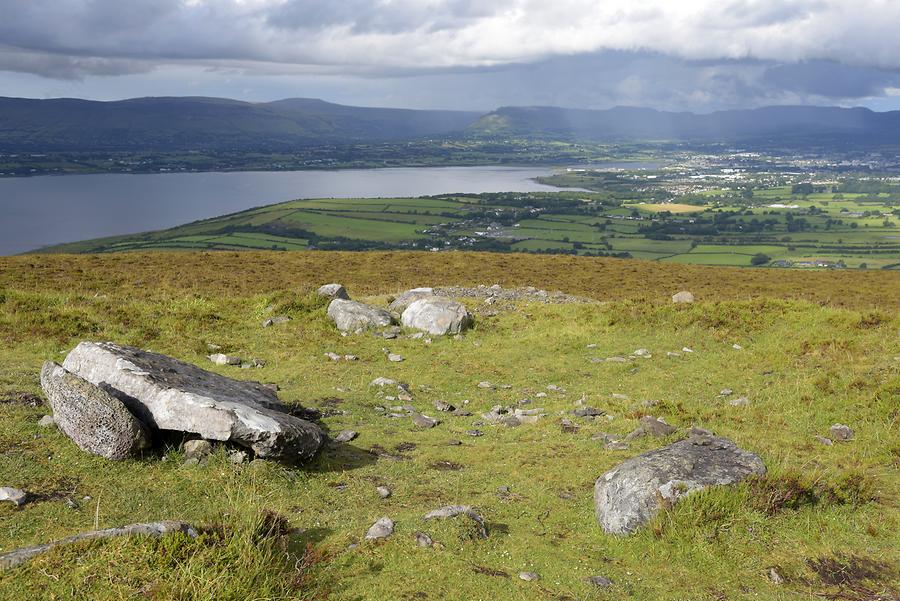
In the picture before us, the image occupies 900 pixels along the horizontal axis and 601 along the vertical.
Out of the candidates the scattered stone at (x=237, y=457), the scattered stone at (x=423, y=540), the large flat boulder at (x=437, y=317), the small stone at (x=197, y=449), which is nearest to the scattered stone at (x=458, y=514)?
the scattered stone at (x=423, y=540)

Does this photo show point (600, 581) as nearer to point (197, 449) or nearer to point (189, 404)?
point (197, 449)

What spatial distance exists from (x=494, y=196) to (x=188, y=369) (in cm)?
14694

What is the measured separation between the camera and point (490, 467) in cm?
1162

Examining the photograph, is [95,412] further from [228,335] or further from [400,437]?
[228,335]

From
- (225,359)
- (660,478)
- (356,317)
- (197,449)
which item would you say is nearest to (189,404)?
(197,449)

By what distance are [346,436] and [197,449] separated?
323 cm

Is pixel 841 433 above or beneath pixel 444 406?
Result: above

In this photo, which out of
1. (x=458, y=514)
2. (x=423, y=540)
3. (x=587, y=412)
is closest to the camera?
(x=423, y=540)

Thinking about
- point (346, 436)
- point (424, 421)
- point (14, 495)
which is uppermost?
point (14, 495)

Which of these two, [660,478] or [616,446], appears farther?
[616,446]

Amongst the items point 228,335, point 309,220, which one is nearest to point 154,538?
point 228,335

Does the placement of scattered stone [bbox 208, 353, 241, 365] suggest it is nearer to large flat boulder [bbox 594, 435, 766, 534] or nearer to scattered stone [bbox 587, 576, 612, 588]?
large flat boulder [bbox 594, 435, 766, 534]

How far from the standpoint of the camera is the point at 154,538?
6863mm

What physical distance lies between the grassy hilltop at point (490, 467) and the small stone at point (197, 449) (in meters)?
0.21
